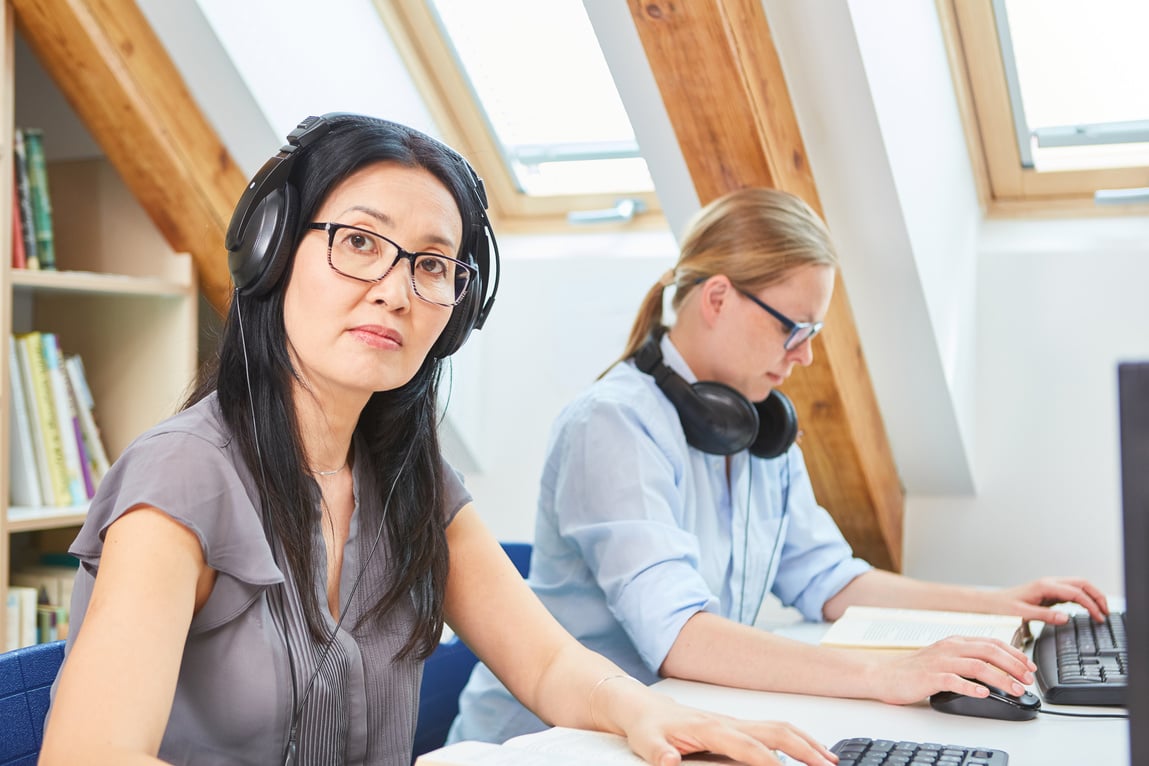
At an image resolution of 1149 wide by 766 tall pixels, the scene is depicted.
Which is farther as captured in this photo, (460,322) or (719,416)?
(719,416)

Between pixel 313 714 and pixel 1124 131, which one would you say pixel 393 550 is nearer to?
pixel 313 714

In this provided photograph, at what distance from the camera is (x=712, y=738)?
100 cm

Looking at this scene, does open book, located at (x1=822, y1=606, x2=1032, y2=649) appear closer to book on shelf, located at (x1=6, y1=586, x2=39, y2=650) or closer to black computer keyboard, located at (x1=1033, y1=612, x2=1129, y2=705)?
black computer keyboard, located at (x1=1033, y1=612, x2=1129, y2=705)

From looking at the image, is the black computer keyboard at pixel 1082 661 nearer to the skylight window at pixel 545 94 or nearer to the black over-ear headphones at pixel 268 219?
the black over-ear headphones at pixel 268 219

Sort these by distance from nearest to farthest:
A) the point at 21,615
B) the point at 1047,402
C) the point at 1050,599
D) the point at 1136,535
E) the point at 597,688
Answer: the point at 1136,535 → the point at 597,688 → the point at 1050,599 → the point at 21,615 → the point at 1047,402

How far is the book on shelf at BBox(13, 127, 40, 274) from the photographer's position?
2260 mm

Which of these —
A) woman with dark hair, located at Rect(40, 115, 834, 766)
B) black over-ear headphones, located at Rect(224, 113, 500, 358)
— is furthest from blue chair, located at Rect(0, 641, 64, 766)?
black over-ear headphones, located at Rect(224, 113, 500, 358)

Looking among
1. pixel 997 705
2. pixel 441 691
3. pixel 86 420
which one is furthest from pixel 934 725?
pixel 86 420

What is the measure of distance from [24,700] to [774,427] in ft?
3.83

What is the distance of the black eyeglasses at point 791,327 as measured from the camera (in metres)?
1.81

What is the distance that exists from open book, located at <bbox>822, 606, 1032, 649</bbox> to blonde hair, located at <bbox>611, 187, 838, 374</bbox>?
551 mm

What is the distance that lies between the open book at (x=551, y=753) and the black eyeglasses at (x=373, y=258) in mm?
471

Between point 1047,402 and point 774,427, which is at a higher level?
point 774,427

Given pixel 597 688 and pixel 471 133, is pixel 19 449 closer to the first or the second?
pixel 471 133
